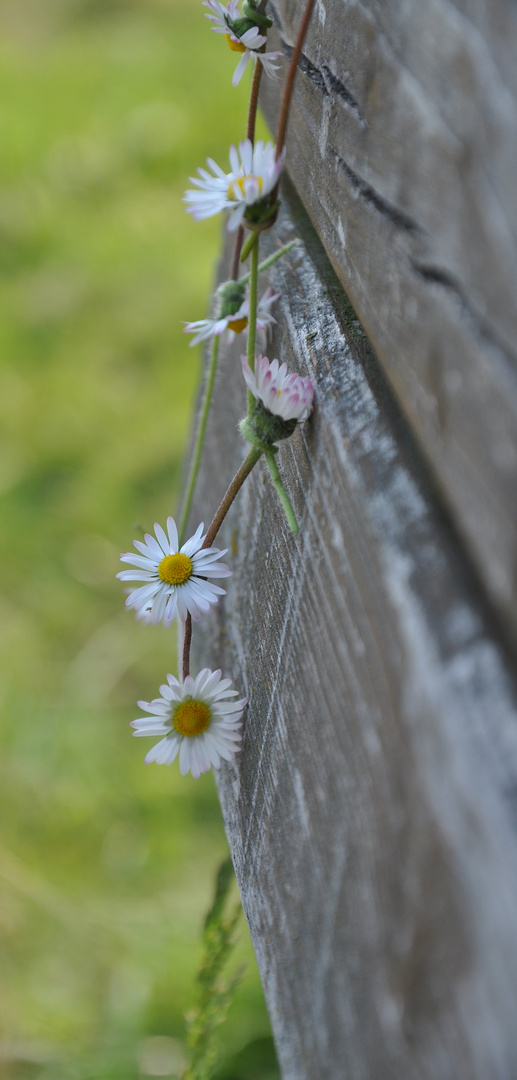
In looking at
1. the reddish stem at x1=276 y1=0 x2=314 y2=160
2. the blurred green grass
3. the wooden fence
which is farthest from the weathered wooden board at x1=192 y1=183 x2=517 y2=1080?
the blurred green grass

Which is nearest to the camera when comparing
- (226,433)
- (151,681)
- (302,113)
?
(302,113)

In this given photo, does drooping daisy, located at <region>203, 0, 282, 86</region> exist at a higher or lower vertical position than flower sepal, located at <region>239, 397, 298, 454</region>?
higher

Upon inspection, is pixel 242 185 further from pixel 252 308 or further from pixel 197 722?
pixel 197 722

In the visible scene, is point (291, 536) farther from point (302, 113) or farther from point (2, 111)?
point (2, 111)

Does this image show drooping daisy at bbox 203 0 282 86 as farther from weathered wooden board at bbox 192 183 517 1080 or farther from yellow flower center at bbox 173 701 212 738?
yellow flower center at bbox 173 701 212 738

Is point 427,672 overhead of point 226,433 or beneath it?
beneath

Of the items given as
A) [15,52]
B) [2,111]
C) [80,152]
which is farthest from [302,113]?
[15,52]

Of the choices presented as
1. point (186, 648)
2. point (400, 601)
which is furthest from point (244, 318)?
point (400, 601)
